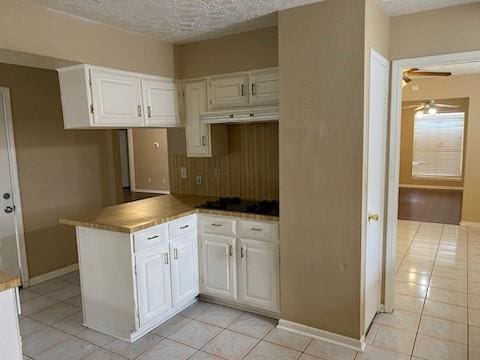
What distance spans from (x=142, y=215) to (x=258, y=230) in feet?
3.20

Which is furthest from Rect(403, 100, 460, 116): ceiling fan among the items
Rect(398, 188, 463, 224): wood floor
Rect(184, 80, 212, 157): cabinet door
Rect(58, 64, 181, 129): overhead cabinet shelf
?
Rect(58, 64, 181, 129): overhead cabinet shelf

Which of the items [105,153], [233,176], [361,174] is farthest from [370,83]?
[105,153]

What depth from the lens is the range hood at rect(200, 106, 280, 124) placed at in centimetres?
303

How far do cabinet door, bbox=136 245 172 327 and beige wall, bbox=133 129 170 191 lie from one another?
6.32 metres

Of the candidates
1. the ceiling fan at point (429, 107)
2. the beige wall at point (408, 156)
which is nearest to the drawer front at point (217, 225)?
the ceiling fan at point (429, 107)

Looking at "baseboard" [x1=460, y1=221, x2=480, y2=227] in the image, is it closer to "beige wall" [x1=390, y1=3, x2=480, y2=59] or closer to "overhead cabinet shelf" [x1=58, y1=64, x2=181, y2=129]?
"beige wall" [x1=390, y1=3, x2=480, y2=59]

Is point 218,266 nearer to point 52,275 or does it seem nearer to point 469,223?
point 52,275

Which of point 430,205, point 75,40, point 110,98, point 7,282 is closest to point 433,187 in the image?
point 430,205

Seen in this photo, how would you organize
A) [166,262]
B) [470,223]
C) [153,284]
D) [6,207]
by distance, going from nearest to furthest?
[153,284]
[166,262]
[6,207]
[470,223]

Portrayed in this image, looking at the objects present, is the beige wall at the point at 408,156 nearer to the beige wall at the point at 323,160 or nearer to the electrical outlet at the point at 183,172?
the electrical outlet at the point at 183,172

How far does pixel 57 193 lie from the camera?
4055mm

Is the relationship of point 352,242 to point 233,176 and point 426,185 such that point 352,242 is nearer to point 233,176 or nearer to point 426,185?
point 233,176

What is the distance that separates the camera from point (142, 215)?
9.63 feet

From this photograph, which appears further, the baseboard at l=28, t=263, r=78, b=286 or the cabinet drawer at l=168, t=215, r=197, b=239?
the baseboard at l=28, t=263, r=78, b=286
